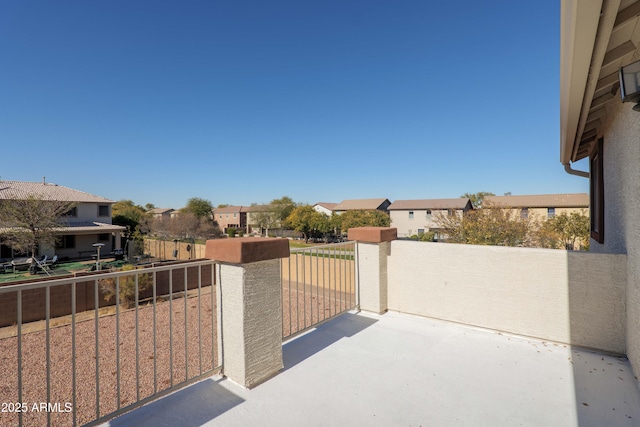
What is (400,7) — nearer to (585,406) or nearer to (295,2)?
(295,2)

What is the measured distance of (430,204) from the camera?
3450 cm

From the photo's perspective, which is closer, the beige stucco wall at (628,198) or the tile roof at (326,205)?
the beige stucco wall at (628,198)

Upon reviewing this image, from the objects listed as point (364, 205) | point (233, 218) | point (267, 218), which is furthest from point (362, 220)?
point (233, 218)

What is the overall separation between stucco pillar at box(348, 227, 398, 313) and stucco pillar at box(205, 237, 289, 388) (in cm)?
177

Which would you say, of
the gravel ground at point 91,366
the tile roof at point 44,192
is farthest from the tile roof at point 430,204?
the tile roof at point 44,192

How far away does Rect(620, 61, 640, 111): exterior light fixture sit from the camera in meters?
1.45

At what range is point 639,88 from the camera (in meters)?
1.44

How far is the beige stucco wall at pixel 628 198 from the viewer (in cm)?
222

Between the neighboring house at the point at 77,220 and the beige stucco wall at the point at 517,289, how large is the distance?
2356 cm

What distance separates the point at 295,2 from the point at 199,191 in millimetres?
36753

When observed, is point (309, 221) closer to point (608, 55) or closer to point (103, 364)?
point (103, 364)

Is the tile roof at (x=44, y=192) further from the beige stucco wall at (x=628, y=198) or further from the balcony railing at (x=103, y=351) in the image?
the beige stucco wall at (x=628, y=198)

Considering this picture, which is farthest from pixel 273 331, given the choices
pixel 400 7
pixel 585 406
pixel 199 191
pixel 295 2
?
pixel 199 191

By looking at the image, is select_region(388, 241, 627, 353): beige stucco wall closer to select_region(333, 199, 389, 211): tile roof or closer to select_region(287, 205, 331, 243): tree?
select_region(287, 205, 331, 243): tree
